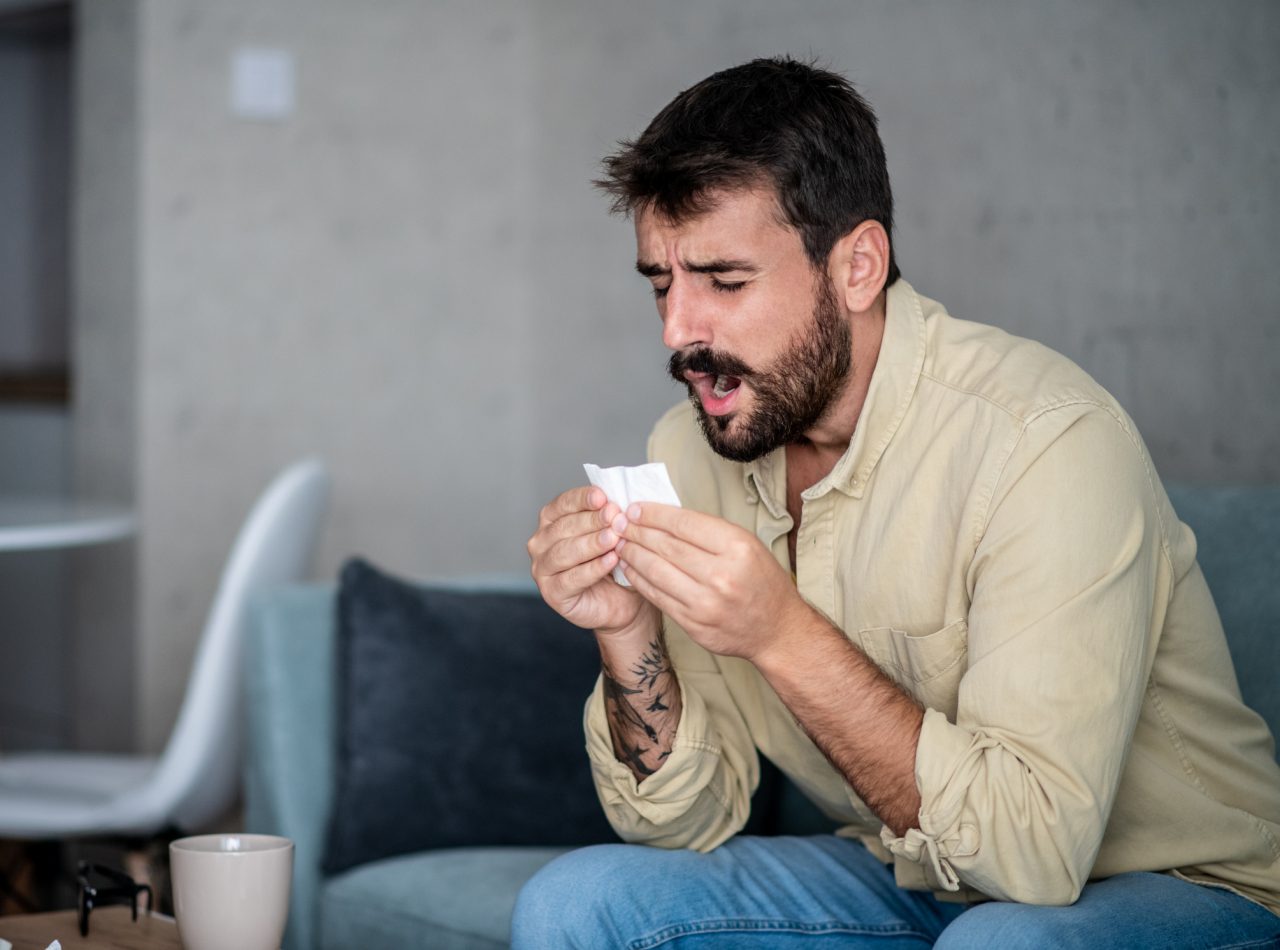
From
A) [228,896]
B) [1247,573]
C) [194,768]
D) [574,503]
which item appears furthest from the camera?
[194,768]

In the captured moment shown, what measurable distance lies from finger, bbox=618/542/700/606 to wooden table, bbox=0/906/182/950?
1.69ft

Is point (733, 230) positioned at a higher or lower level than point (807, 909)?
higher

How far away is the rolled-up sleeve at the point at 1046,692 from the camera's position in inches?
46.6

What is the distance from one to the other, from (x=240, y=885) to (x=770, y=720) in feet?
2.09

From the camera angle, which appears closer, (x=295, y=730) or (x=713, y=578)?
(x=713, y=578)

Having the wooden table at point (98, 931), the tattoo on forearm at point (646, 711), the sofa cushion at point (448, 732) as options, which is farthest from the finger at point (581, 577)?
the sofa cushion at point (448, 732)

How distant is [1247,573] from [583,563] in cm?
81

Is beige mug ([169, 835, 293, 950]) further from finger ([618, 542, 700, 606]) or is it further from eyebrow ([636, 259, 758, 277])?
eyebrow ([636, 259, 758, 277])

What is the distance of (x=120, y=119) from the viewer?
3.10 metres

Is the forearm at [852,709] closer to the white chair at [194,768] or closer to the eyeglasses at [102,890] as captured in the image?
the eyeglasses at [102,890]

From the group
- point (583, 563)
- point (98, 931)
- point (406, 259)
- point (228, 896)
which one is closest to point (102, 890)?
point (98, 931)

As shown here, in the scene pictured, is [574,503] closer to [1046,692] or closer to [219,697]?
[1046,692]

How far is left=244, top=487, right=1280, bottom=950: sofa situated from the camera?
1.66 m

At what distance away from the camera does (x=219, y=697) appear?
7.23 ft
